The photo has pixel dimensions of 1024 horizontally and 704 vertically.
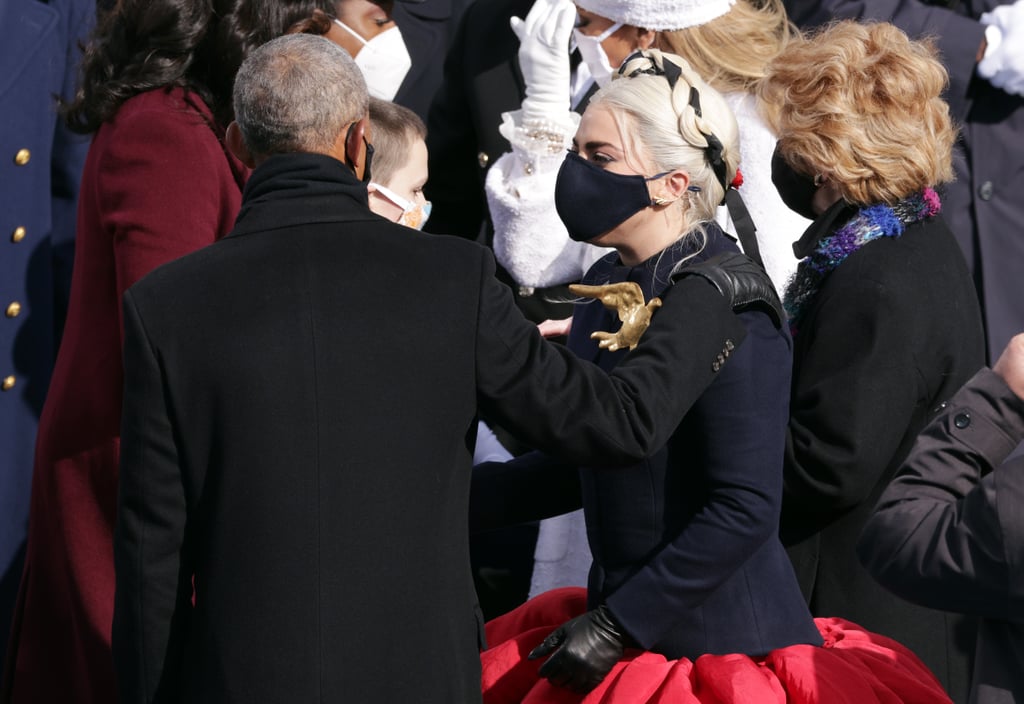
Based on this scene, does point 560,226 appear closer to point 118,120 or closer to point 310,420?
point 118,120

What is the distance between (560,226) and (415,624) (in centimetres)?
186

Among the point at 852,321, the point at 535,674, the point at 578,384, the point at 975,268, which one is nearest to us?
the point at 578,384

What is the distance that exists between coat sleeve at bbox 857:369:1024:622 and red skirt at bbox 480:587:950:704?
35 centimetres

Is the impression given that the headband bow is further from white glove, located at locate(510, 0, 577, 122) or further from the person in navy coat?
the person in navy coat

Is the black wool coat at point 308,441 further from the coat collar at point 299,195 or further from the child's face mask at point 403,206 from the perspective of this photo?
the child's face mask at point 403,206

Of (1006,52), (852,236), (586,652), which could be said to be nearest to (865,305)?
(852,236)

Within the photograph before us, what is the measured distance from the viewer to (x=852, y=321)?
2.93 metres

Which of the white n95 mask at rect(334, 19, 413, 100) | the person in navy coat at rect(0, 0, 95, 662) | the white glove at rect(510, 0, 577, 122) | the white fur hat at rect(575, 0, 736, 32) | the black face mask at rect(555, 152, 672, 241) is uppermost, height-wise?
the white fur hat at rect(575, 0, 736, 32)

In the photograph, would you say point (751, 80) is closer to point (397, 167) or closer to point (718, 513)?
point (397, 167)

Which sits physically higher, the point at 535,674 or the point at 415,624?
the point at 415,624

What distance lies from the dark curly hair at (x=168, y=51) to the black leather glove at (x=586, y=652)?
1447 mm

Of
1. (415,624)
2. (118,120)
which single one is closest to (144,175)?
(118,120)

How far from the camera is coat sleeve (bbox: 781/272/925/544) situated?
2.88m

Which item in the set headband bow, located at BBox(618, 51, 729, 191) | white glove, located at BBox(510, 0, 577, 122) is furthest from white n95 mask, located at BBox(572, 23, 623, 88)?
headband bow, located at BBox(618, 51, 729, 191)
